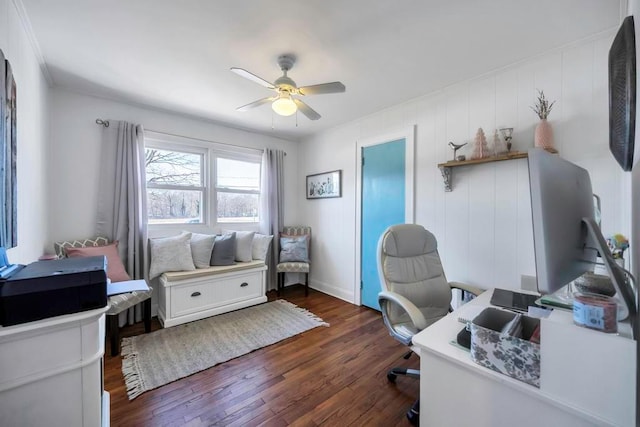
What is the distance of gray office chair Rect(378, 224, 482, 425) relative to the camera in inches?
66.0

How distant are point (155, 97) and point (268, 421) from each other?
10.1 feet

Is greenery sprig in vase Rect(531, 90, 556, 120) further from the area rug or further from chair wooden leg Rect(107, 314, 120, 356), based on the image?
chair wooden leg Rect(107, 314, 120, 356)

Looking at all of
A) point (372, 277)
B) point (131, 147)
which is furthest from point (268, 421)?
point (131, 147)

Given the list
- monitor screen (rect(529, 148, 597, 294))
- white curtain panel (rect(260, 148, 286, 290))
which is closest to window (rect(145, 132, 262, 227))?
white curtain panel (rect(260, 148, 286, 290))

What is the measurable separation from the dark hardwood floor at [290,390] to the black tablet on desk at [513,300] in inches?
33.0

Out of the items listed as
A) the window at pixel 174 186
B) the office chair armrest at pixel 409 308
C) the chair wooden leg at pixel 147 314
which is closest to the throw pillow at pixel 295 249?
the window at pixel 174 186

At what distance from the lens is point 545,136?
1800 millimetres

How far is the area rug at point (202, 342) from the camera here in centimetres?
190

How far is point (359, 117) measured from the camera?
3.24 metres

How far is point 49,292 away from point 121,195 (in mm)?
2188

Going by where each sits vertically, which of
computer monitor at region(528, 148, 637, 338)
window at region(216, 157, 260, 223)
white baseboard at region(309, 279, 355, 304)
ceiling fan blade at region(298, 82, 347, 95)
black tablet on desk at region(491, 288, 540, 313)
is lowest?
white baseboard at region(309, 279, 355, 304)

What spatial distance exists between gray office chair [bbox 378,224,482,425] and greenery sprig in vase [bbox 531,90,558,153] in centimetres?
104

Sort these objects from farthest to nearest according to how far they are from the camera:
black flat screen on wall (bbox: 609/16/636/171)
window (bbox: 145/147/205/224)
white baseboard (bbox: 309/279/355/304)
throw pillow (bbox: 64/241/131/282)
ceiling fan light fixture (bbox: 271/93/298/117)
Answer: white baseboard (bbox: 309/279/355/304)
window (bbox: 145/147/205/224)
throw pillow (bbox: 64/241/131/282)
ceiling fan light fixture (bbox: 271/93/298/117)
black flat screen on wall (bbox: 609/16/636/171)

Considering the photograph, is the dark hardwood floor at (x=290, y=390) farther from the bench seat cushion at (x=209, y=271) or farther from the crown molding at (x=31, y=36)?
the crown molding at (x=31, y=36)
